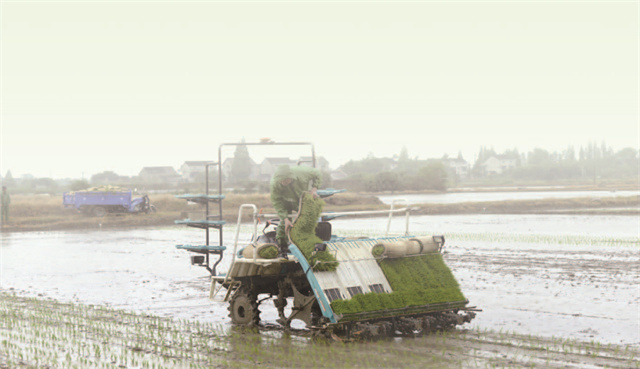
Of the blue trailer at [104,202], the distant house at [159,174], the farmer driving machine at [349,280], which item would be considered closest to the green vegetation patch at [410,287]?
the farmer driving machine at [349,280]

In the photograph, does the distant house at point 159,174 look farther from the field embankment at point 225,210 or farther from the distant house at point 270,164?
the distant house at point 270,164

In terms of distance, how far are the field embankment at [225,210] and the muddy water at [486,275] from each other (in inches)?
473

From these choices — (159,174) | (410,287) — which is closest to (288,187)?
(410,287)

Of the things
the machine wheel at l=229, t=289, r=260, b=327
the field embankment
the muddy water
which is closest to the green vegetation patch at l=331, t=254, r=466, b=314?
the muddy water

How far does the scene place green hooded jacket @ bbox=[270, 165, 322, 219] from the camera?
1277 cm

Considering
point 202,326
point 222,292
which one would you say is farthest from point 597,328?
point 222,292

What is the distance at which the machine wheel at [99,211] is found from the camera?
59.2 meters

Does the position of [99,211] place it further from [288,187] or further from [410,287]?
[410,287]

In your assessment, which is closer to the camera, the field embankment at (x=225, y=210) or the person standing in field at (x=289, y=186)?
the person standing in field at (x=289, y=186)

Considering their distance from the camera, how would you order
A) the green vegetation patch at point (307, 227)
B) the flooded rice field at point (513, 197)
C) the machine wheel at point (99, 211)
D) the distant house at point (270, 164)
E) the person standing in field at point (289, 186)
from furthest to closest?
1. the flooded rice field at point (513, 197)
2. the machine wheel at point (99, 211)
3. the distant house at point (270, 164)
4. the person standing in field at point (289, 186)
5. the green vegetation patch at point (307, 227)

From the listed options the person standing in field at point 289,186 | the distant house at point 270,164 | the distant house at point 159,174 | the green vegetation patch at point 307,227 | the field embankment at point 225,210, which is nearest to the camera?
the green vegetation patch at point 307,227

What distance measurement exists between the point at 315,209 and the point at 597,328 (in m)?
5.74

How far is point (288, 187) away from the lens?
12.9 m

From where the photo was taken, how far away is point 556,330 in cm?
1302
